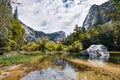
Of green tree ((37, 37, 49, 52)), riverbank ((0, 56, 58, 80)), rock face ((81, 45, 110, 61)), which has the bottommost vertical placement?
riverbank ((0, 56, 58, 80))

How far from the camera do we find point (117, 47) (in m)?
108

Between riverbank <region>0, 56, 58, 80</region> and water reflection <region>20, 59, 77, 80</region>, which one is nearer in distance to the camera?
water reflection <region>20, 59, 77, 80</region>

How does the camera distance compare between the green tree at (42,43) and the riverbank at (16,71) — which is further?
the green tree at (42,43)

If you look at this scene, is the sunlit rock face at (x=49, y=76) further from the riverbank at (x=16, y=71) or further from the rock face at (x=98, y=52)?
the rock face at (x=98, y=52)

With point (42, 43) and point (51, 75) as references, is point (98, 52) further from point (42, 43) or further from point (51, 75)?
point (42, 43)

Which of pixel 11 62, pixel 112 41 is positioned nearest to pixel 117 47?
pixel 112 41


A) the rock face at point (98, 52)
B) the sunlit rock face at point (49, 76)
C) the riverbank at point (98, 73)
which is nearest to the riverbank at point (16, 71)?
the sunlit rock face at point (49, 76)

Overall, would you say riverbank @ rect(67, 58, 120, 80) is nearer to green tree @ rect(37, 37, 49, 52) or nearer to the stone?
the stone

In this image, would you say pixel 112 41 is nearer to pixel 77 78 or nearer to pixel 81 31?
pixel 81 31

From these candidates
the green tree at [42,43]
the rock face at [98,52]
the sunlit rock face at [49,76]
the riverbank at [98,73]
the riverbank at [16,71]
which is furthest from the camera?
the green tree at [42,43]

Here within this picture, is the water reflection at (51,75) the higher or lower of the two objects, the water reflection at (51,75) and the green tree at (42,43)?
the lower

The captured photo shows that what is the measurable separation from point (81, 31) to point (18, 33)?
67.6m

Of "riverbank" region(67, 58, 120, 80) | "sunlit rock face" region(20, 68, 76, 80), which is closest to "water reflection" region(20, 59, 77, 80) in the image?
"sunlit rock face" region(20, 68, 76, 80)

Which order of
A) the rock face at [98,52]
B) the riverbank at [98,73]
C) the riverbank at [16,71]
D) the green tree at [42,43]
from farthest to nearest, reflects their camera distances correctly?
the green tree at [42,43]
the rock face at [98,52]
the riverbank at [98,73]
the riverbank at [16,71]
